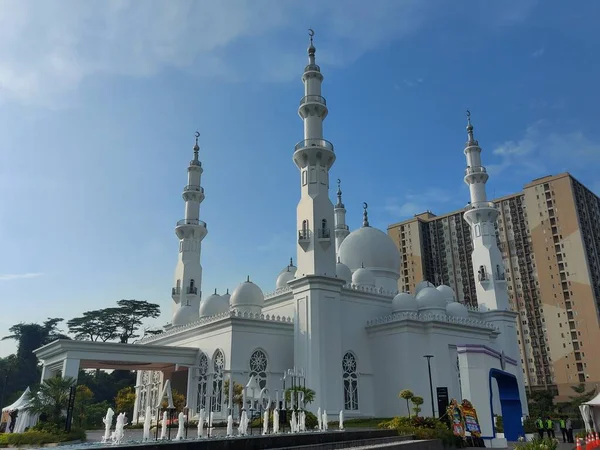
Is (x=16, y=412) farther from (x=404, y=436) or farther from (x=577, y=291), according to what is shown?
(x=577, y=291)

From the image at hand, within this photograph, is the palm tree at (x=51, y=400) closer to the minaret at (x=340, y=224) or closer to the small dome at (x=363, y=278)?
the small dome at (x=363, y=278)

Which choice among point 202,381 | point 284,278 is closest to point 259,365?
point 202,381

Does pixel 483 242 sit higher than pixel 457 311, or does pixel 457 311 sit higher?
pixel 483 242

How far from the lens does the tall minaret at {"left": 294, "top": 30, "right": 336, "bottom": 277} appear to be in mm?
29094

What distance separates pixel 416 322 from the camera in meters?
29.5

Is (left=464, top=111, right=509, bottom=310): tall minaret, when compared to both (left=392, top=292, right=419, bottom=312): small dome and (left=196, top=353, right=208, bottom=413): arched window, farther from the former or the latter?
(left=196, top=353, right=208, bottom=413): arched window

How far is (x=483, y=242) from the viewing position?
38.2m

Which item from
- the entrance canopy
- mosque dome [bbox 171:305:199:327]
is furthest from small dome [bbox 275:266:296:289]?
the entrance canopy

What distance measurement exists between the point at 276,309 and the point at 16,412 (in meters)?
14.9

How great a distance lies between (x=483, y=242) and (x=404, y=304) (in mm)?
10146

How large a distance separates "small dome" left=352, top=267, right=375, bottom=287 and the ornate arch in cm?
945

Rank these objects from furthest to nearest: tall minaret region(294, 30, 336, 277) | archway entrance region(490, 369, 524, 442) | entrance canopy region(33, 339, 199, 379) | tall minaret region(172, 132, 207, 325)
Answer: tall minaret region(172, 132, 207, 325), tall minaret region(294, 30, 336, 277), entrance canopy region(33, 339, 199, 379), archway entrance region(490, 369, 524, 442)

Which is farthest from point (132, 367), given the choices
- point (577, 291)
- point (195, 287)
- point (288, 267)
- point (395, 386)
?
point (577, 291)

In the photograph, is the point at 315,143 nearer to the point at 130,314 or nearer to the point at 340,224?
the point at 340,224
